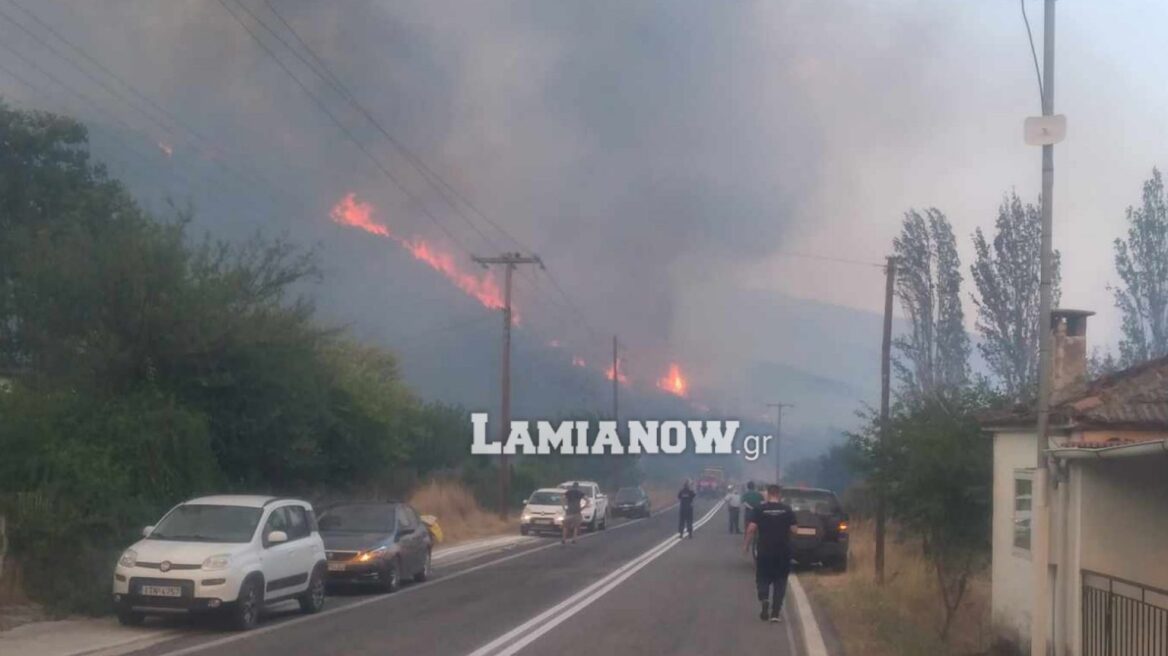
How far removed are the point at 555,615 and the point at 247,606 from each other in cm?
424

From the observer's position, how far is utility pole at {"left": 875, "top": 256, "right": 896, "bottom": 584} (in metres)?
25.0

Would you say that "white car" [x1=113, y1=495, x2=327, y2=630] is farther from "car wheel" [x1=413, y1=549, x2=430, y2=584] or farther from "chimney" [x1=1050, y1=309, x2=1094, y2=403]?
"chimney" [x1=1050, y1=309, x2=1094, y2=403]

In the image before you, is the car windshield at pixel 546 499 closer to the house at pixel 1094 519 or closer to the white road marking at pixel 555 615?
the white road marking at pixel 555 615

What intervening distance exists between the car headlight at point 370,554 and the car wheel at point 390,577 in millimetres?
258

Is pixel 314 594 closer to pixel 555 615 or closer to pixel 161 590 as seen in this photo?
pixel 161 590

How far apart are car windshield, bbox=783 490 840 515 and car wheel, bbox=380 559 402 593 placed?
9.29 m

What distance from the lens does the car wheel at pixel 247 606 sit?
53.6ft

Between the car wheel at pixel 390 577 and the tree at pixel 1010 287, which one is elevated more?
the tree at pixel 1010 287

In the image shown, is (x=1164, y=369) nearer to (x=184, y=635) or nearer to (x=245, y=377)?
(x=184, y=635)

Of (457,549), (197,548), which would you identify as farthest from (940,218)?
(197,548)

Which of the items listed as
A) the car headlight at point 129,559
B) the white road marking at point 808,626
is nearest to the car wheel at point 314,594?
the car headlight at point 129,559

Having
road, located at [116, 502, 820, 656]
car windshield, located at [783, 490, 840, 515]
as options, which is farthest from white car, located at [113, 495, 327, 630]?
car windshield, located at [783, 490, 840, 515]

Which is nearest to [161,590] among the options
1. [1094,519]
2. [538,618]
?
[538,618]

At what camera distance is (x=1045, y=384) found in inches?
521
